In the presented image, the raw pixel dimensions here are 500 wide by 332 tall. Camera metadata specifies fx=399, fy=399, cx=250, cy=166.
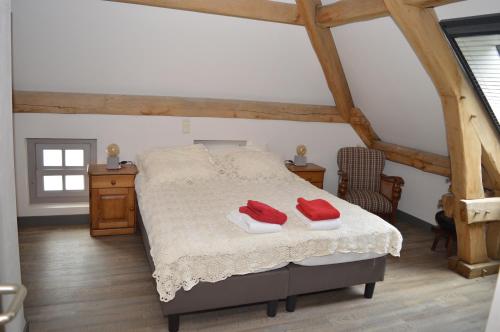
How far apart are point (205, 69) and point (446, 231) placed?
2.92 m

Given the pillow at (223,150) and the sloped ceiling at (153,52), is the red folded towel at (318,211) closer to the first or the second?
the pillow at (223,150)

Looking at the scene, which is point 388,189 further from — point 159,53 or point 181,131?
point 159,53

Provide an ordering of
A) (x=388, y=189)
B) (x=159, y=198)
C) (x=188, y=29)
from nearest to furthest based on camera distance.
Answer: (x=159, y=198)
(x=188, y=29)
(x=388, y=189)

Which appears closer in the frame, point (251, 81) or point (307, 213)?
point (307, 213)

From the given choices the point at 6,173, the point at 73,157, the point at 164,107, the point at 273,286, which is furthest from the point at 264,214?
the point at 73,157

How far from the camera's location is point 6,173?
201 cm

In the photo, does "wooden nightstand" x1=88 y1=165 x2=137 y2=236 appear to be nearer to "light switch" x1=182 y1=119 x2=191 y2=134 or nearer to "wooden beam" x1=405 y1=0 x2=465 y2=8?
"light switch" x1=182 y1=119 x2=191 y2=134

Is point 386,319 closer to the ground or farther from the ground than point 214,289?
closer to the ground

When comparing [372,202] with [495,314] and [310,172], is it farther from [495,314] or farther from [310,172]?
[495,314]

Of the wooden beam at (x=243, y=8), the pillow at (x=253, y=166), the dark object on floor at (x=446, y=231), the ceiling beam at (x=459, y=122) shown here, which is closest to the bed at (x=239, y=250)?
the pillow at (x=253, y=166)

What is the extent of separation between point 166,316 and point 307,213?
45.5 inches

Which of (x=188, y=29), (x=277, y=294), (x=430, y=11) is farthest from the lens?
(x=188, y=29)

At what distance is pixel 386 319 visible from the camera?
9.14 feet

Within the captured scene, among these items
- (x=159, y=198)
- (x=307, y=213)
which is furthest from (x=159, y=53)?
(x=307, y=213)
